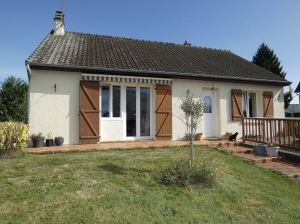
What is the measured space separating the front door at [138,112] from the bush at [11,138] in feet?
15.9

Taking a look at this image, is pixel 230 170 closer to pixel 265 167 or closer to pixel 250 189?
pixel 250 189

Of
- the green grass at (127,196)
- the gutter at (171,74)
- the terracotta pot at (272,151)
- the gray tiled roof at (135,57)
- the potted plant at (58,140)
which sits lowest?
the green grass at (127,196)

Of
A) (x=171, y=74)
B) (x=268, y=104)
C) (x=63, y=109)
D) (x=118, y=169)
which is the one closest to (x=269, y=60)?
(x=268, y=104)

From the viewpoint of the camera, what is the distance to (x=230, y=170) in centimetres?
615

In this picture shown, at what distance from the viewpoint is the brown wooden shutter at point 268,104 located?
1277cm

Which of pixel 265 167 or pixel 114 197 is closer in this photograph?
pixel 114 197

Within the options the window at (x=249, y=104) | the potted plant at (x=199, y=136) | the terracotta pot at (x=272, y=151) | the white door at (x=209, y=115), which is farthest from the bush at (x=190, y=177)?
the window at (x=249, y=104)

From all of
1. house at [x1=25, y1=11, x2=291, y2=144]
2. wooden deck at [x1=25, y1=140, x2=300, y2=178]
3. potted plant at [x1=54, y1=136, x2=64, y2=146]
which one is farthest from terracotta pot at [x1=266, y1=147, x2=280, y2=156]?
potted plant at [x1=54, y1=136, x2=64, y2=146]

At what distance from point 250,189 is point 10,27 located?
736 inches

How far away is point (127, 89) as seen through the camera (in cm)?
1041

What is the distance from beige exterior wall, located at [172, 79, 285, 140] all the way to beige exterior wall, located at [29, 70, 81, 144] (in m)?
5.31

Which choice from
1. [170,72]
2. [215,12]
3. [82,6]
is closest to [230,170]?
[170,72]

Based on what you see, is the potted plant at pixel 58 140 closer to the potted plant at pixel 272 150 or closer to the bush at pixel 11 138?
the bush at pixel 11 138

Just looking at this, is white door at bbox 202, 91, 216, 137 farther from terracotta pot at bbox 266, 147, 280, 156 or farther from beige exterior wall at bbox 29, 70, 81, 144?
beige exterior wall at bbox 29, 70, 81, 144
